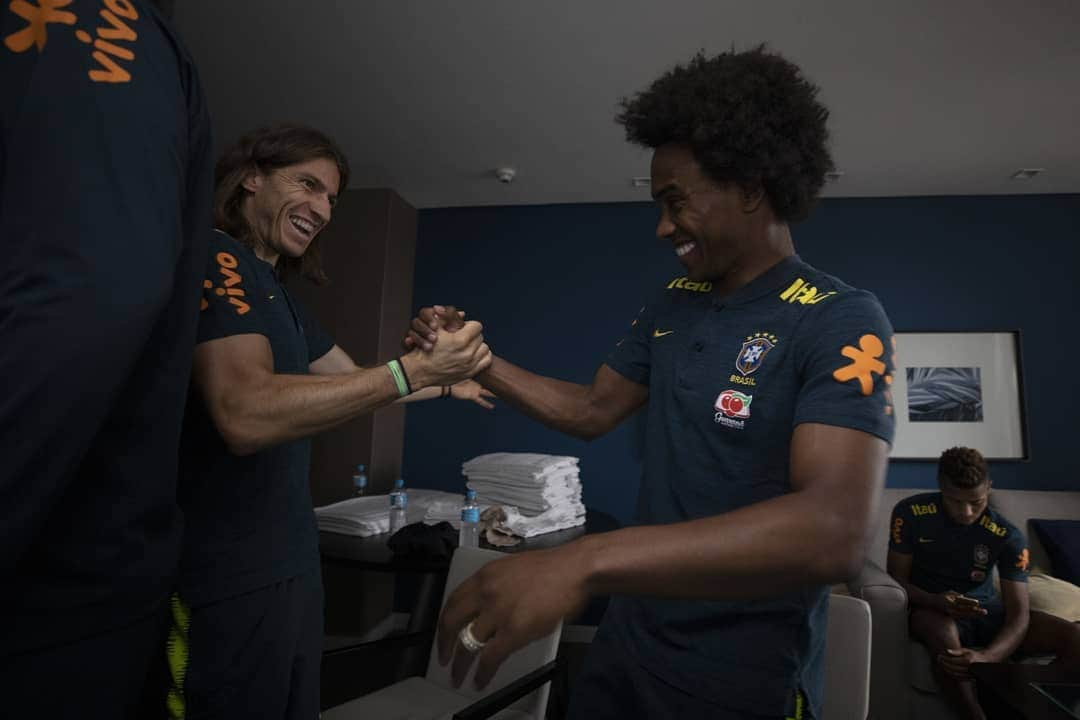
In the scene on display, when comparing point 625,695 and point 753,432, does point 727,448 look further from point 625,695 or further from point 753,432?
point 625,695

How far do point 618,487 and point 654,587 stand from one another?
138 inches

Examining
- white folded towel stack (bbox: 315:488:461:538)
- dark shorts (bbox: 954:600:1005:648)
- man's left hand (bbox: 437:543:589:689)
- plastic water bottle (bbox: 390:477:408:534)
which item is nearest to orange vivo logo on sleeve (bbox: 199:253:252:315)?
man's left hand (bbox: 437:543:589:689)

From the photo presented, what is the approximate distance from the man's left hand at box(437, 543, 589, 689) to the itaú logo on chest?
450mm

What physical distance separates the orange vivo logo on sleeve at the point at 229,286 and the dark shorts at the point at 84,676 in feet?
1.83

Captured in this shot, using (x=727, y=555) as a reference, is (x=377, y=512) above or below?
below

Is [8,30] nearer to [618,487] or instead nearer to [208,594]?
[208,594]

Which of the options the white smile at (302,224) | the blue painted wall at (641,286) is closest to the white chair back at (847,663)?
the white smile at (302,224)

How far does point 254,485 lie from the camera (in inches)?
45.5

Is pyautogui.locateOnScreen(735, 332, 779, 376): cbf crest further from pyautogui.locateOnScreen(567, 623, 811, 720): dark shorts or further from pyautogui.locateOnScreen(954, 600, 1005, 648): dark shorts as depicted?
pyautogui.locateOnScreen(954, 600, 1005, 648): dark shorts

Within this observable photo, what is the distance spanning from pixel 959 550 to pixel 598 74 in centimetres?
286

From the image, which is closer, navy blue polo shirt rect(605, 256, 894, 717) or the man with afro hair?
the man with afro hair

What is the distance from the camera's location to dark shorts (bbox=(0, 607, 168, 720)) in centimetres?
59

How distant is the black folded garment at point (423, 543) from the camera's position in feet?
7.45

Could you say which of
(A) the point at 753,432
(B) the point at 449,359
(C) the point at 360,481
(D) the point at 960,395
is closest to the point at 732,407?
(A) the point at 753,432
